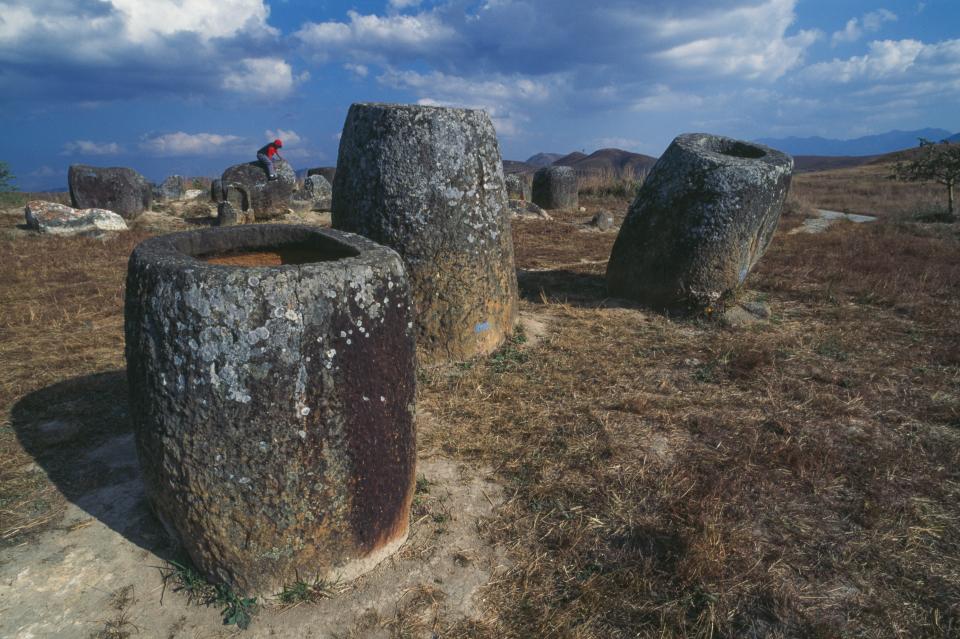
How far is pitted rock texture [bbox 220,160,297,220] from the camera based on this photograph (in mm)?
13891

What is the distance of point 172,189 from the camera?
1827cm

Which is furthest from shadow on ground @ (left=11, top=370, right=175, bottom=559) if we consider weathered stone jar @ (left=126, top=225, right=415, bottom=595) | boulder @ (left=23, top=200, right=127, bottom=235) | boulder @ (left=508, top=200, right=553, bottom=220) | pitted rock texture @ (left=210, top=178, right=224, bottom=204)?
pitted rock texture @ (left=210, top=178, right=224, bottom=204)

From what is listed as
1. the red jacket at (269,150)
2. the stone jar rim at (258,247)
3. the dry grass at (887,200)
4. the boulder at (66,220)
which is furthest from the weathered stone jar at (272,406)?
the dry grass at (887,200)

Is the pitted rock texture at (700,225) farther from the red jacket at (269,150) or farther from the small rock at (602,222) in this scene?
the red jacket at (269,150)

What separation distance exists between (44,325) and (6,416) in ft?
7.39

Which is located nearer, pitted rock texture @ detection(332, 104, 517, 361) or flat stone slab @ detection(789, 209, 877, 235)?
pitted rock texture @ detection(332, 104, 517, 361)

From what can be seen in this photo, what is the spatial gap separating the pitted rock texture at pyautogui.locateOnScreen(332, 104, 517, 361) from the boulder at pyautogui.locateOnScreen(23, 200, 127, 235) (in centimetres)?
990

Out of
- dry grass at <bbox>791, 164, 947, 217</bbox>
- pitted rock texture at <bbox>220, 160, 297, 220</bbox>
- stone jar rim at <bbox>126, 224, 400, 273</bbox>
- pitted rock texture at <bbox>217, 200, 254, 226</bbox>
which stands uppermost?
pitted rock texture at <bbox>220, 160, 297, 220</bbox>

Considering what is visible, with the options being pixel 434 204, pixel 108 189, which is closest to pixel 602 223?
pixel 434 204

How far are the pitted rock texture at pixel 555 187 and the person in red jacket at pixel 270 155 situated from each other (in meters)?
7.77

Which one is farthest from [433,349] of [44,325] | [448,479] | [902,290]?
[902,290]

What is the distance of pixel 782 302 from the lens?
21.4 ft

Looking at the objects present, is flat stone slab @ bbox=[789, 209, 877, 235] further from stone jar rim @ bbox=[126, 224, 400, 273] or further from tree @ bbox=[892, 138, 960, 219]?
stone jar rim @ bbox=[126, 224, 400, 273]

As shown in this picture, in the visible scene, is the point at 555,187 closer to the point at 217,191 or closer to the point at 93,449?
the point at 217,191
